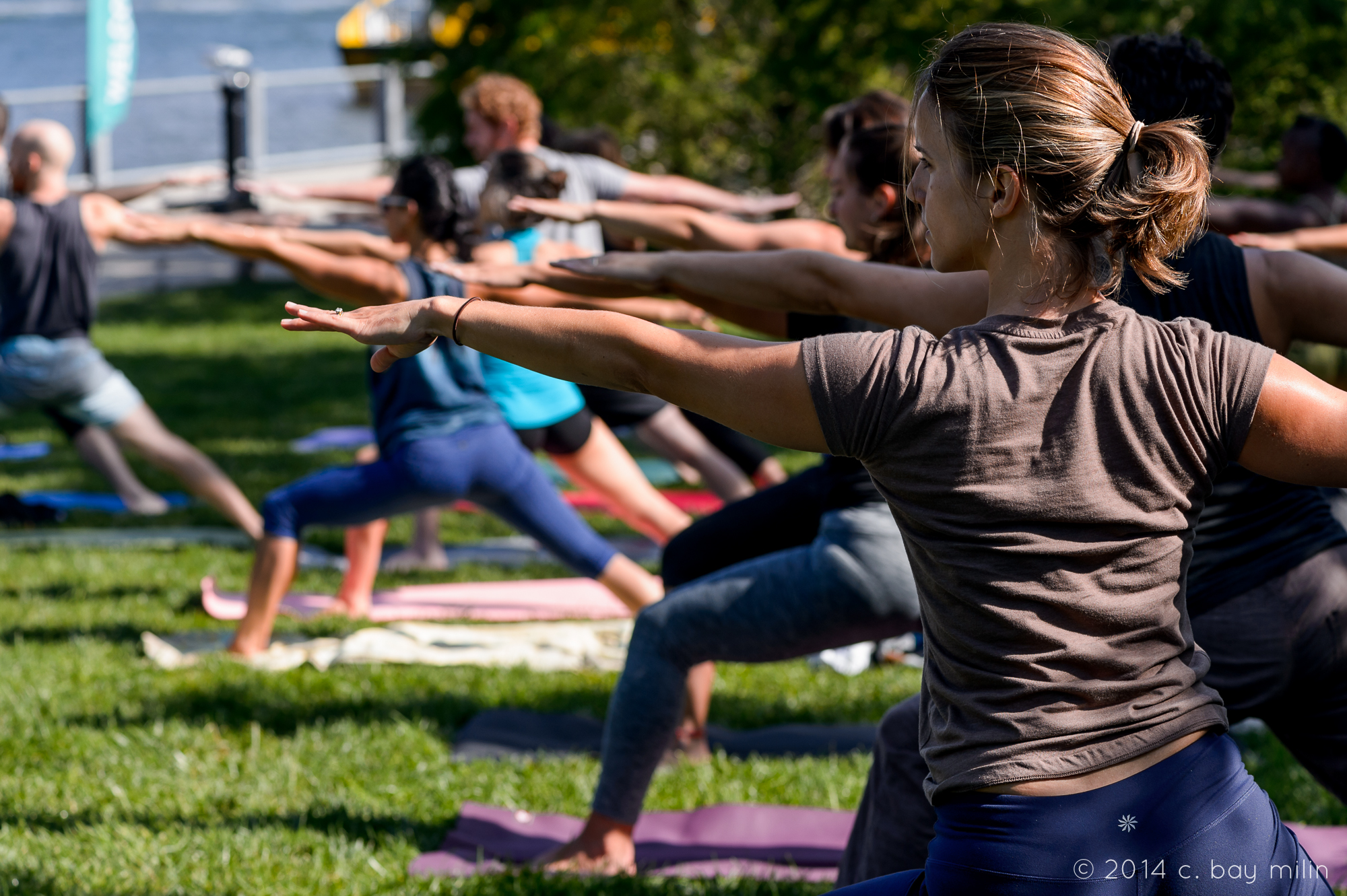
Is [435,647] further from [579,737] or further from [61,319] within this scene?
[61,319]

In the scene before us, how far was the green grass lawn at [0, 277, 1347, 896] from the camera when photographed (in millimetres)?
3496

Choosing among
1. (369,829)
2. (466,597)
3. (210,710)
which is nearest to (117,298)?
(466,597)

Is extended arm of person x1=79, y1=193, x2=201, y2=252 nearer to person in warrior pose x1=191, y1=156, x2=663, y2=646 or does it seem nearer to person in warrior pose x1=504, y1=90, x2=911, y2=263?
person in warrior pose x1=191, y1=156, x2=663, y2=646

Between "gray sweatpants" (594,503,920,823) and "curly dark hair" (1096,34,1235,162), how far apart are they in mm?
1118

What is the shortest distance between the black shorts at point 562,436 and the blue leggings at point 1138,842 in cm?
412

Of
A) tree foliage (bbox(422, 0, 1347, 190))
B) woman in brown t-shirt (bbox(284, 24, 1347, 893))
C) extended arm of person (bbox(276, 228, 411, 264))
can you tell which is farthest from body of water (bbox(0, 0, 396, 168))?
woman in brown t-shirt (bbox(284, 24, 1347, 893))

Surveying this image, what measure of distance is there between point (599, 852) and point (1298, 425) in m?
2.24

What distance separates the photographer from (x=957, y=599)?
1.82m

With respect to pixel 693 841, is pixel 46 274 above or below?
above

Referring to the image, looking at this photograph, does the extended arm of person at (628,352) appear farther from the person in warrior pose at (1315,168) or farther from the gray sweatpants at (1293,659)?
the person in warrior pose at (1315,168)

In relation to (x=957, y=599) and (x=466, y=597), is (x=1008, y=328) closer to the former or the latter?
(x=957, y=599)

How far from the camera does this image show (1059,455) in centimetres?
173

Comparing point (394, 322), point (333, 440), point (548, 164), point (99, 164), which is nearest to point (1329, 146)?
point (548, 164)

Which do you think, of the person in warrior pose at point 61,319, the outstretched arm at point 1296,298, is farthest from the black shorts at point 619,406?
the outstretched arm at point 1296,298
